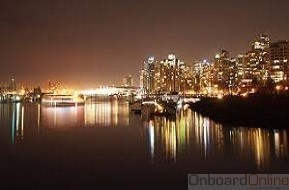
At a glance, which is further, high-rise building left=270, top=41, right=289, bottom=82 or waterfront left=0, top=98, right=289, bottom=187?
high-rise building left=270, top=41, right=289, bottom=82

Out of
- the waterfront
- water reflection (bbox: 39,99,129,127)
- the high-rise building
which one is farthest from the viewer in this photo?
the high-rise building

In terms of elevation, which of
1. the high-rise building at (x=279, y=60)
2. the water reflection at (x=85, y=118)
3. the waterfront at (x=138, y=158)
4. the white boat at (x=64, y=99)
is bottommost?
the waterfront at (x=138, y=158)

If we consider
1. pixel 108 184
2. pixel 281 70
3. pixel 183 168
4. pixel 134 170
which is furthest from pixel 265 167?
pixel 281 70

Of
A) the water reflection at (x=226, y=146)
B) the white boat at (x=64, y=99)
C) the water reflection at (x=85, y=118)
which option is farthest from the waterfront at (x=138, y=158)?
the white boat at (x=64, y=99)

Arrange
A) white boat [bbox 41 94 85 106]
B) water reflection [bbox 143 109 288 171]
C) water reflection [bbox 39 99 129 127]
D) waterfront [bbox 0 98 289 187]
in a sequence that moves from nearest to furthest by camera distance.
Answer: waterfront [bbox 0 98 289 187] < water reflection [bbox 143 109 288 171] < water reflection [bbox 39 99 129 127] < white boat [bbox 41 94 85 106]

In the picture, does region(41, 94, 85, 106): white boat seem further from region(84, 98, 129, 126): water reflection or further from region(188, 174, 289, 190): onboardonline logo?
region(188, 174, 289, 190): onboardonline logo

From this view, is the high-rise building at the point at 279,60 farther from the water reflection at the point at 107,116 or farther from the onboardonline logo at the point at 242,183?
the onboardonline logo at the point at 242,183

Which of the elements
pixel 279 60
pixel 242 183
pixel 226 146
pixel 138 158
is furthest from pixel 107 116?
pixel 242 183

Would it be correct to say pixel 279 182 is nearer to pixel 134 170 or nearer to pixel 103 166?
pixel 134 170

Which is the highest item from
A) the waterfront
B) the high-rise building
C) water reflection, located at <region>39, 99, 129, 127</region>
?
the high-rise building

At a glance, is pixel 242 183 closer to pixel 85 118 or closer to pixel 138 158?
pixel 138 158

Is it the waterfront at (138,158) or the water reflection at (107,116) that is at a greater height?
the water reflection at (107,116)

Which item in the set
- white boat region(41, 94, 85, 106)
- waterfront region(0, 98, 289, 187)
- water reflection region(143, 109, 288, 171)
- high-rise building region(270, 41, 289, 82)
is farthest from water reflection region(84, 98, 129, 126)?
white boat region(41, 94, 85, 106)

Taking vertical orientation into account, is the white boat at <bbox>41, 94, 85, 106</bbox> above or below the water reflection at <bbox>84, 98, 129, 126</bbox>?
above
